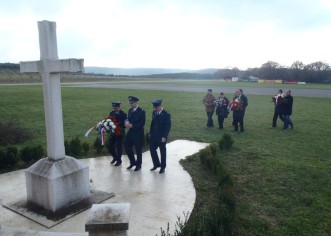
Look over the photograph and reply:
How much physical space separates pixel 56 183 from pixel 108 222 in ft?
8.03

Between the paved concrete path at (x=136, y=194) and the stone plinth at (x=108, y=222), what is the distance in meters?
1.33

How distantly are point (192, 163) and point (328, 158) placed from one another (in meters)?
4.18

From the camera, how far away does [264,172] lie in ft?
26.3

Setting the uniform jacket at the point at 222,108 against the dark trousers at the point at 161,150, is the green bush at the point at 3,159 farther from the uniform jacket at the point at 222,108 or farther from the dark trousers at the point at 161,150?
the uniform jacket at the point at 222,108

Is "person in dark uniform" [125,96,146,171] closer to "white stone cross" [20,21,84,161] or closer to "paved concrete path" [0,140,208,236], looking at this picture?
"paved concrete path" [0,140,208,236]

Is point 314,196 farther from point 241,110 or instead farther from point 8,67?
point 8,67

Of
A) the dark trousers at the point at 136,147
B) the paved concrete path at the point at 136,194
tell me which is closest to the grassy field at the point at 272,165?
the paved concrete path at the point at 136,194

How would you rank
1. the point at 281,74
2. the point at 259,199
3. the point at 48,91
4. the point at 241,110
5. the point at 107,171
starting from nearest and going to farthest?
the point at 48,91, the point at 259,199, the point at 107,171, the point at 241,110, the point at 281,74

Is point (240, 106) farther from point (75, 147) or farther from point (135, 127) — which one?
point (75, 147)

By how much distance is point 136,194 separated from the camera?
6430mm

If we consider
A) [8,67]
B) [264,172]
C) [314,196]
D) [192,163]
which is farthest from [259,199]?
[8,67]

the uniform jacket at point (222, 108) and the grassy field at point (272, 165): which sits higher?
the uniform jacket at point (222, 108)

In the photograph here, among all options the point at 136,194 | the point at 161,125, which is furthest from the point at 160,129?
the point at 136,194

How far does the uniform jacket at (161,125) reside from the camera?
7.75 metres
